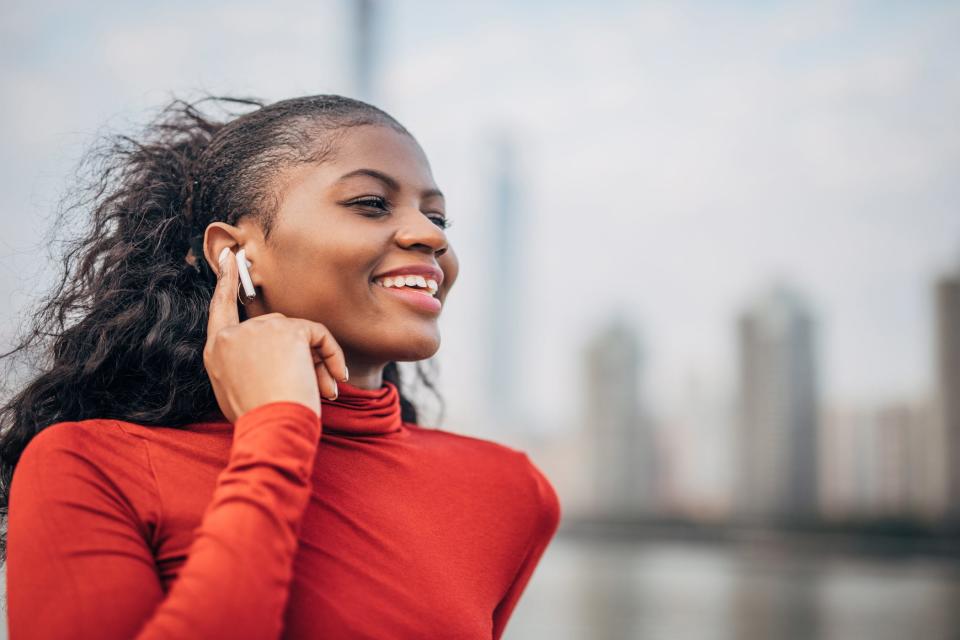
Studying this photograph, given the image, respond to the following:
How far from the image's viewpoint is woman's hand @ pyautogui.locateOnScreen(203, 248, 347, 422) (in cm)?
83

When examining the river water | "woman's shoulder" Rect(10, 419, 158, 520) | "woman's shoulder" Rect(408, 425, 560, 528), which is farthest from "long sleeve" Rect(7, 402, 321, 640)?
the river water

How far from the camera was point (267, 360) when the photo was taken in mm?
851

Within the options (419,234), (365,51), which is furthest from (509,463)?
(365,51)

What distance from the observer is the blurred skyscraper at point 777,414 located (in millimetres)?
10086

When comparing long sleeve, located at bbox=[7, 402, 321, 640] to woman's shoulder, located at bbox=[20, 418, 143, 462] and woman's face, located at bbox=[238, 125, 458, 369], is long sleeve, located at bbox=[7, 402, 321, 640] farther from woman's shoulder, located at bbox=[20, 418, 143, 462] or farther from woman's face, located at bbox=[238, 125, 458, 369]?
woman's face, located at bbox=[238, 125, 458, 369]

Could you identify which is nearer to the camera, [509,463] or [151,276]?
[151,276]

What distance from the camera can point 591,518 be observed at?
11062 mm

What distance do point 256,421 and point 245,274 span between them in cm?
24

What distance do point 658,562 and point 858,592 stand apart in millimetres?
2758

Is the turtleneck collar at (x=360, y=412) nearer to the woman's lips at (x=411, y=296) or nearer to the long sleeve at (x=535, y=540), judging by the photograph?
the woman's lips at (x=411, y=296)

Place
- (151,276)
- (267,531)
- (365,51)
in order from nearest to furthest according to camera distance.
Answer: (267,531), (151,276), (365,51)

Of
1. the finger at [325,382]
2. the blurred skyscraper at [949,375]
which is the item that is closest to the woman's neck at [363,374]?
the finger at [325,382]

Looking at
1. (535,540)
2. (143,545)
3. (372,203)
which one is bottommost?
(535,540)

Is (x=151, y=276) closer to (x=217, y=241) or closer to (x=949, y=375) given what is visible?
(x=217, y=241)
